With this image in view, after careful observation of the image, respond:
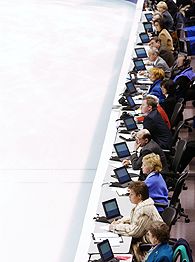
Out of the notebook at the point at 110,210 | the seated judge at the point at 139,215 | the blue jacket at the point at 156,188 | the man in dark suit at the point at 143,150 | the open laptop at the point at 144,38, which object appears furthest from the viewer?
the open laptop at the point at 144,38

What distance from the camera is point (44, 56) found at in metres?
14.6

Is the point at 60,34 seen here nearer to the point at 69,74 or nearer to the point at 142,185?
the point at 69,74

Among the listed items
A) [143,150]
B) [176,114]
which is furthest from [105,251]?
[176,114]

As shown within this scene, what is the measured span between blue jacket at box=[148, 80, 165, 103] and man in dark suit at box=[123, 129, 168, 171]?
188 cm

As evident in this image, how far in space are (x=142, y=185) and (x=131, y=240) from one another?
1.61 feet

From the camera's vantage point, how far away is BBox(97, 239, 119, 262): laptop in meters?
6.43

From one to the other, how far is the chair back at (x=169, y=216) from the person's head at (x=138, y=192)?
0.25 m

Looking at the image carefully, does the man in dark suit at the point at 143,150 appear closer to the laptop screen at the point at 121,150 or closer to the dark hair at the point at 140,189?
the laptop screen at the point at 121,150

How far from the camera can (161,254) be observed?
20.5ft

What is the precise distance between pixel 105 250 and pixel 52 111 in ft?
18.2

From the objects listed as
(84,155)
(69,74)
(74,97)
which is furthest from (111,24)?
(84,155)

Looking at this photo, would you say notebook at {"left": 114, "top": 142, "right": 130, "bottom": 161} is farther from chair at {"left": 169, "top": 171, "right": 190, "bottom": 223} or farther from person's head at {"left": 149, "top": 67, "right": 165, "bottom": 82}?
person's head at {"left": 149, "top": 67, "right": 165, "bottom": 82}

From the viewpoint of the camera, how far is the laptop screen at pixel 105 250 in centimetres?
643

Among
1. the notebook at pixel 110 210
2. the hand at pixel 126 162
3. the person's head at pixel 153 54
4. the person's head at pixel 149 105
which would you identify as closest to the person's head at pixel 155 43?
the person's head at pixel 153 54
